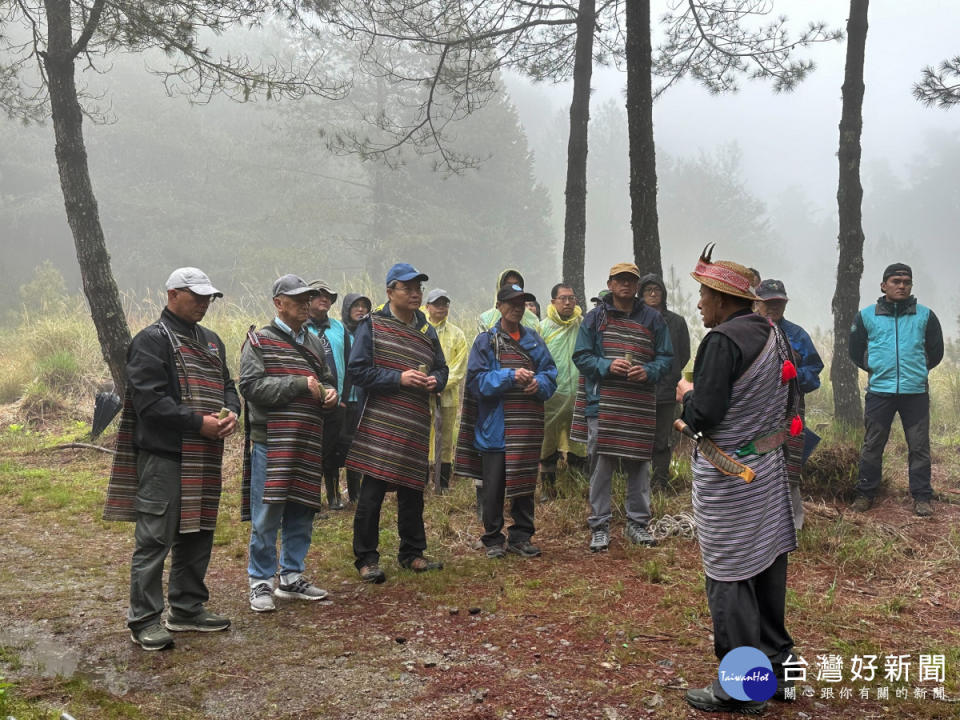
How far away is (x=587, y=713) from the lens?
3242 mm

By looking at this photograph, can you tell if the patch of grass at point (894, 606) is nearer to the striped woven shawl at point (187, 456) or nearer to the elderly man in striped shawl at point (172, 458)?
the elderly man in striped shawl at point (172, 458)

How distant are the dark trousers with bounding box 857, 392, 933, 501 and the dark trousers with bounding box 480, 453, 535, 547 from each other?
3071 millimetres

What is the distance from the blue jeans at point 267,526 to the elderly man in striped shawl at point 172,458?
0.39 metres

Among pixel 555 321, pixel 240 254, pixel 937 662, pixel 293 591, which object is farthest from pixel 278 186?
pixel 937 662

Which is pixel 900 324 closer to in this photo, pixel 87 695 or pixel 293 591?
pixel 293 591

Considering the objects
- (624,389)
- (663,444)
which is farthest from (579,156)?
(624,389)

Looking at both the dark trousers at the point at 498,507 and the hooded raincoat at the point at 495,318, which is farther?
the hooded raincoat at the point at 495,318

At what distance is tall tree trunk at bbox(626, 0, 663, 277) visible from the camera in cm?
750

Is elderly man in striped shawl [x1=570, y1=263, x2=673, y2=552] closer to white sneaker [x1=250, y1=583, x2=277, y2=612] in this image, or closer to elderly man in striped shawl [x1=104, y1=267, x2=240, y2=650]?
white sneaker [x1=250, y1=583, x2=277, y2=612]

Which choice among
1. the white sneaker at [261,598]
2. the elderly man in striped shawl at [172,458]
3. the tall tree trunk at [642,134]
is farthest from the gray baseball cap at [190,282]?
the tall tree trunk at [642,134]

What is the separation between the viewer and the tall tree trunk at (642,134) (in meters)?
7.50

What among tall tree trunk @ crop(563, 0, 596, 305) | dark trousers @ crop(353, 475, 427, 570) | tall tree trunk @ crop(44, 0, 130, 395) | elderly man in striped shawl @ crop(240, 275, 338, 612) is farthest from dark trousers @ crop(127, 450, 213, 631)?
tall tree trunk @ crop(563, 0, 596, 305)

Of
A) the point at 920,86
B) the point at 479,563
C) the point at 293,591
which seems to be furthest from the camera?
the point at 920,86

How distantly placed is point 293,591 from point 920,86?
8.25m
